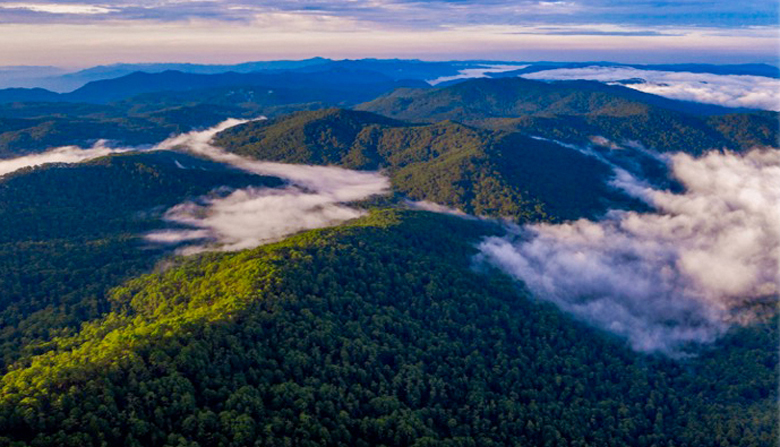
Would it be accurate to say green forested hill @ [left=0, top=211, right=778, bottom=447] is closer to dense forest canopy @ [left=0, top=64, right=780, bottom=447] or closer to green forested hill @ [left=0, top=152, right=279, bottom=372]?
dense forest canopy @ [left=0, top=64, right=780, bottom=447]

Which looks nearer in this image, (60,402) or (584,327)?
(60,402)

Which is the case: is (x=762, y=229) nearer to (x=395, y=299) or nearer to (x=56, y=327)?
(x=395, y=299)

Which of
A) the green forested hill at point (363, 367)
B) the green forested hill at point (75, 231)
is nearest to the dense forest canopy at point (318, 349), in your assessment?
the green forested hill at point (363, 367)

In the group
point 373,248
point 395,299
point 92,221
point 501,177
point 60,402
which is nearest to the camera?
point 60,402

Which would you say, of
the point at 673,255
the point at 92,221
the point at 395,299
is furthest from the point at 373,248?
the point at 673,255

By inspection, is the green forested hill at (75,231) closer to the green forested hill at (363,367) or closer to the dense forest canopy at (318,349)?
the dense forest canopy at (318,349)

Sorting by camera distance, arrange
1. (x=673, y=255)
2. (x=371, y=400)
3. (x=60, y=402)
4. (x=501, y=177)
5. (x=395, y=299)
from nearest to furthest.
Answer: (x=60, y=402)
(x=371, y=400)
(x=395, y=299)
(x=673, y=255)
(x=501, y=177)
